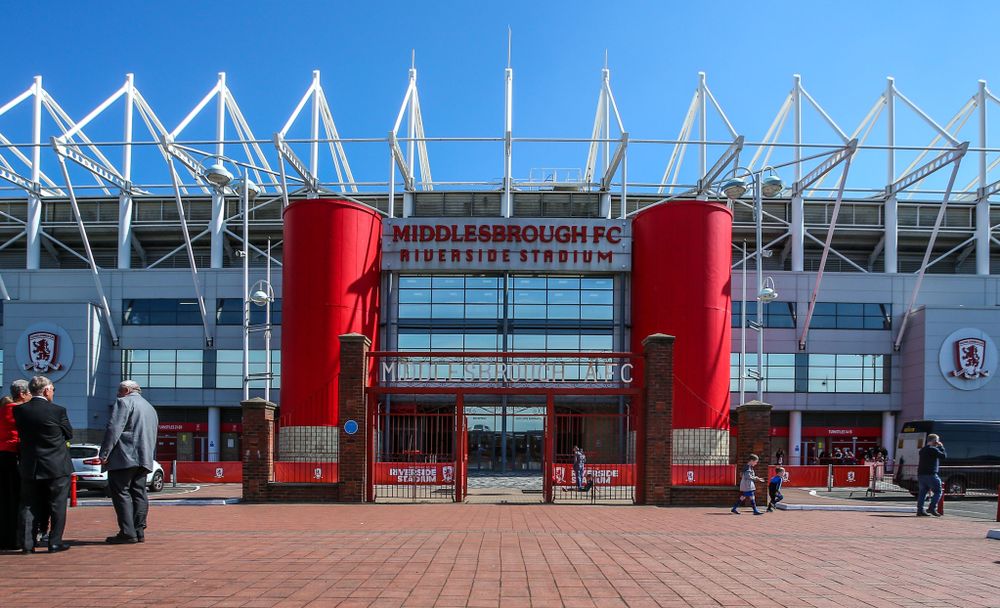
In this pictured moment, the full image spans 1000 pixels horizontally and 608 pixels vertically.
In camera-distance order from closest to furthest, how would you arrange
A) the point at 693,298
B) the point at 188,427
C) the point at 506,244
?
the point at 693,298 < the point at 506,244 < the point at 188,427

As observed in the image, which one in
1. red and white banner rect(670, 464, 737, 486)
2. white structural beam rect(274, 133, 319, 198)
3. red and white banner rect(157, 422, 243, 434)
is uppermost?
white structural beam rect(274, 133, 319, 198)

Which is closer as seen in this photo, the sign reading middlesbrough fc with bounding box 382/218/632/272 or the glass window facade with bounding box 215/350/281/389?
the sign reading middlesbrough fc with bounding box 382/218/632/272

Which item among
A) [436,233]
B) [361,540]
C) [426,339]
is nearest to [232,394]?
[426,339]

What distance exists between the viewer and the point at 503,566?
7.25 m

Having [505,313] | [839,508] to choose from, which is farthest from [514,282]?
[839,508]

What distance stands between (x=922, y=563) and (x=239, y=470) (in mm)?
22617

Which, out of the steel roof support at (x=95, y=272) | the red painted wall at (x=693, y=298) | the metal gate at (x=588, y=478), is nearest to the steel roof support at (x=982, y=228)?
the red painted wall at (x=693, y=298)

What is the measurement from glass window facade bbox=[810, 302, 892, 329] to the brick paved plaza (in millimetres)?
25516

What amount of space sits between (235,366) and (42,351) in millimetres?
7708

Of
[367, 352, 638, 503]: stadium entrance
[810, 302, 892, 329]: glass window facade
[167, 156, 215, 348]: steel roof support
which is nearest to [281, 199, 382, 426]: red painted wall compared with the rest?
[367, 352, 638, 503]: stadium entrance

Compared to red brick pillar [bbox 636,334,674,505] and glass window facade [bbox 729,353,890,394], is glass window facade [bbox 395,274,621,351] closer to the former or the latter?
glass window facade [bbox 729,353,890,394]

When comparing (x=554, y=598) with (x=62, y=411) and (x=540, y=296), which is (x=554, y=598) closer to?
(x=62, y=411)

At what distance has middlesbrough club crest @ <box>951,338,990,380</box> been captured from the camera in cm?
3434

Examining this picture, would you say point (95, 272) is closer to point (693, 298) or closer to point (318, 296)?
point (318, 296)
